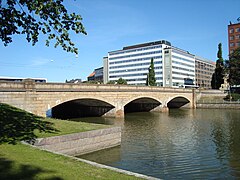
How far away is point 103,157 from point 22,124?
5.46 meters

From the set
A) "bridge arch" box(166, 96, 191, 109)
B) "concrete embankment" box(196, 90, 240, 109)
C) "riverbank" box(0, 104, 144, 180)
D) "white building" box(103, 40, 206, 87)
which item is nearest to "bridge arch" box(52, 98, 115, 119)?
"bridge arch" box(166, 96, 191, 109)

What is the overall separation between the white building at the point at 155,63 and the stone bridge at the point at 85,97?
47107 millimetres

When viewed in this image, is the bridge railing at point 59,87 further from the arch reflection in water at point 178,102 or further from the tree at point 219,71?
the tree at point 219,71

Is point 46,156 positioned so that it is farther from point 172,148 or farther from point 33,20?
point 172,148

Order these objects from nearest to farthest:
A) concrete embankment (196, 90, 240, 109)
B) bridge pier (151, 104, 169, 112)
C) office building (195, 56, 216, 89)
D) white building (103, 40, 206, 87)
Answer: bridge pier (151, 104, 169, 112)
concrete embankment (196, 90, 240, 109)
white building (103, 40, 206, 87)
office building (195, 56, 216, 89)

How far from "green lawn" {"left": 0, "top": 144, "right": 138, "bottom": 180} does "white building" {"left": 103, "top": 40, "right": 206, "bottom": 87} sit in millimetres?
103613

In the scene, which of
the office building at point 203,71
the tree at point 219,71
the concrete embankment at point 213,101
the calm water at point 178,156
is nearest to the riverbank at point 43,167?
the calm water at point 178,156

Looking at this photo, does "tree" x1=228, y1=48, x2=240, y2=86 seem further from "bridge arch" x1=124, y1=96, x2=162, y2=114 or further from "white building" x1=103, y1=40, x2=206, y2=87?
"white building" x1=103, y1=40, x2=206, y2=87

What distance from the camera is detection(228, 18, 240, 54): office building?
99375 mm

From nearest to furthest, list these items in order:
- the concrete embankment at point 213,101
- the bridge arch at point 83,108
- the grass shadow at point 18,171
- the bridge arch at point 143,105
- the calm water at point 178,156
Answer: the grass shadow at point 18,171 < the calm water at point 178,156 < the bridge arch at point 83,108 < the bridge arch at point 143,105 < the concrete embankment at point 213,101

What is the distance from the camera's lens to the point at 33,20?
1116 cm

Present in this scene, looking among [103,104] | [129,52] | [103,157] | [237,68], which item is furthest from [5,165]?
[129,52]

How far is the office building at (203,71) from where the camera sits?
448ft

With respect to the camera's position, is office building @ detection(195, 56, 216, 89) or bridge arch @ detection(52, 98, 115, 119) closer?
bridge arch @ detection(52, 98, 115, 119)
